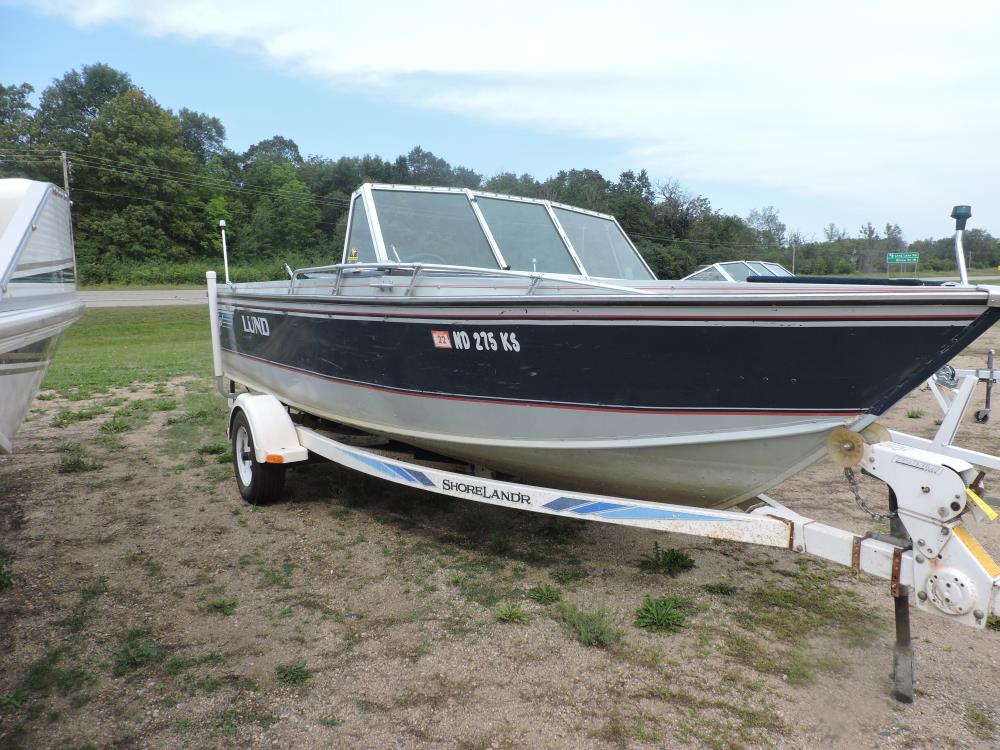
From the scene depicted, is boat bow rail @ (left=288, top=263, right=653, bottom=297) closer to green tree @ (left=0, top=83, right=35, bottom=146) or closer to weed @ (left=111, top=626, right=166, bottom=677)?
weed @ (left=111, top=626, right=166, bottom=677)

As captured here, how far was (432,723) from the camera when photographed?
2.45 metres

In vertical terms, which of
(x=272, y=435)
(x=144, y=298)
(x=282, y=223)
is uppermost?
(x=282, y=223)

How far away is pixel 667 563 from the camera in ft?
12.5

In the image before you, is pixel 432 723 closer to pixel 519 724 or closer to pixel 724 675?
pixel 519 724

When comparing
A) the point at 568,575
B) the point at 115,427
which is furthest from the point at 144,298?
the point at 568,575

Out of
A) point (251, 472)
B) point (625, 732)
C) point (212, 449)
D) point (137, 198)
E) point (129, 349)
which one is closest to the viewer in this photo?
point (625, 732)

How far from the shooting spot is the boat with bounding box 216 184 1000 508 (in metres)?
2.57

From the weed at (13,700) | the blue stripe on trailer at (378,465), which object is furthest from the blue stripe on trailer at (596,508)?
the weed at (13,700)

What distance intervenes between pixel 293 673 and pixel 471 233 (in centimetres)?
295

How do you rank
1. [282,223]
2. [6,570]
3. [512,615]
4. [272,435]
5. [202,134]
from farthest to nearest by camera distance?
[202,134], [282,223], [272,435], [6,570], [512,615]

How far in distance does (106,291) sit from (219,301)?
93.9 ft

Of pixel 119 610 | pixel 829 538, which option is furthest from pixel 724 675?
pixel 119 610

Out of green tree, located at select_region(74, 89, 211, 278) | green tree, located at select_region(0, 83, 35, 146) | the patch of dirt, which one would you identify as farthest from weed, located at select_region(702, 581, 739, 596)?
green tree, located at select_region(0, 83, 35, 146)

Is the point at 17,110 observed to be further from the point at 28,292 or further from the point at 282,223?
the point at 28,292
